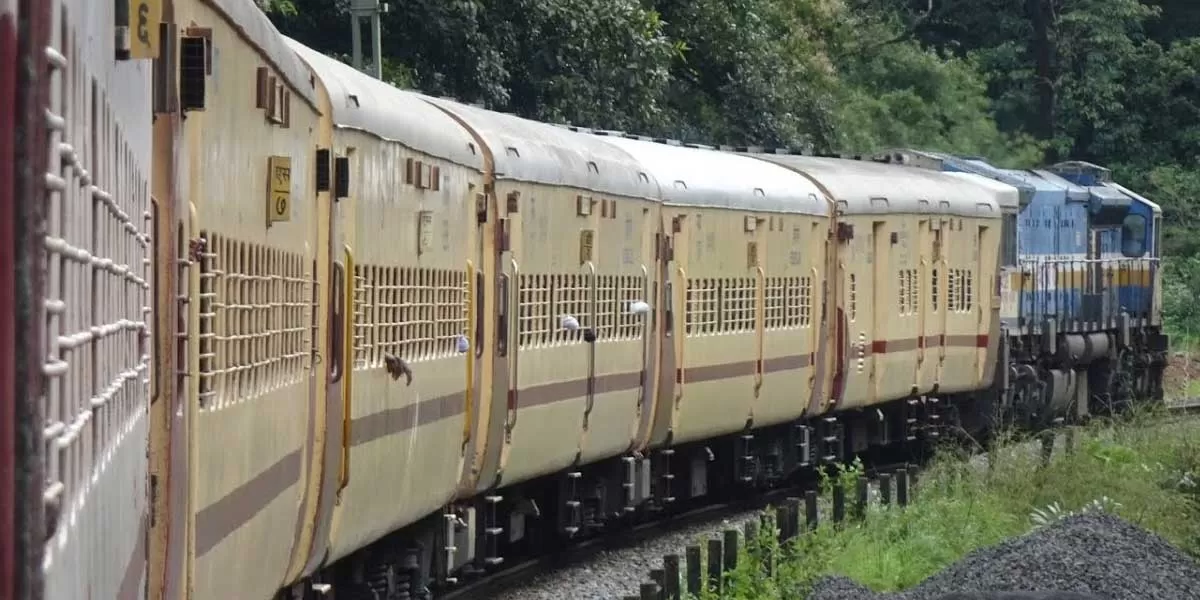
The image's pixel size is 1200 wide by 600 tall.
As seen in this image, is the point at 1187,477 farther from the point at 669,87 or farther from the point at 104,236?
the point at 669,87

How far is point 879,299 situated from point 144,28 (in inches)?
686

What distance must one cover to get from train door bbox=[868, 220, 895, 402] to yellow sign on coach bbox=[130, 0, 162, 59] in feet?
55.6

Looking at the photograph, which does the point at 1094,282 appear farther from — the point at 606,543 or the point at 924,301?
the point at 606,543

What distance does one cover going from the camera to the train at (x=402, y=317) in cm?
282

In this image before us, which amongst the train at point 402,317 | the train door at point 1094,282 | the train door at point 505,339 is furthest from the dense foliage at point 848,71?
the train door at point 505,339

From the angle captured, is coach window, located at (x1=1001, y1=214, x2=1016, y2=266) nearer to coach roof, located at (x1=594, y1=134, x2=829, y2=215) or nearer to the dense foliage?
the dense foliage

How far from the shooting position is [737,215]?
17.9 meters

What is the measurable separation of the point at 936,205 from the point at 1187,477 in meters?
7.11

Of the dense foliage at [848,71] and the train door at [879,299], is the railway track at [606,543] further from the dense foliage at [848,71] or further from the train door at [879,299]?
the dense foliage at [848,71]

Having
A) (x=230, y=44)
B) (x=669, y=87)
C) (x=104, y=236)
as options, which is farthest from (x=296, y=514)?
(x=669, y=87)

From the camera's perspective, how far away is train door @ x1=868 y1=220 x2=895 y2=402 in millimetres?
21062

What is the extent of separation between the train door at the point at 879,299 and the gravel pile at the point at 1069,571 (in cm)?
809

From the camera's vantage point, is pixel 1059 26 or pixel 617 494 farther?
pixel 1059 26

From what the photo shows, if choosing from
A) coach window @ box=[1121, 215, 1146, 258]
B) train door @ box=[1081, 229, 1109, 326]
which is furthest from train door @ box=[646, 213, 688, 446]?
coach window @ box=[1121, 215, 1146, 258]
